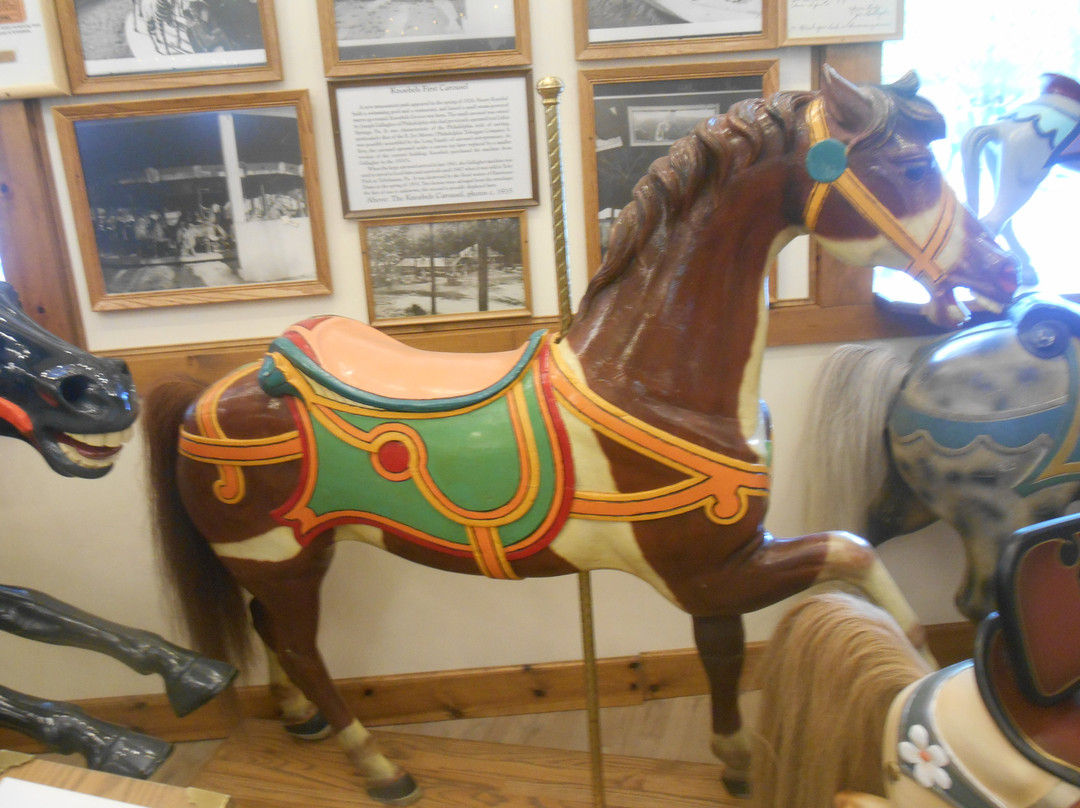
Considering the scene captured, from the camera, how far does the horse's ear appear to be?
1.04m

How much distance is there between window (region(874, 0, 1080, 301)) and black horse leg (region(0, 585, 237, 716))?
166 cm

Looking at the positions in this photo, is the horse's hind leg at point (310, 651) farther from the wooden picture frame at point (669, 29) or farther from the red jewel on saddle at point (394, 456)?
the wooden picture frame at point (669, 29)

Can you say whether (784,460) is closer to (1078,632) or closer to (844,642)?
(844,642)

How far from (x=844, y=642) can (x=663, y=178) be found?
69cm

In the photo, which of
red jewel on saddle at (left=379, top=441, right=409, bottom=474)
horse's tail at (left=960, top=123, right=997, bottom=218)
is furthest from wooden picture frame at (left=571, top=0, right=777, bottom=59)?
red jewel on saddle at (left=379, top=441, right=409, bottom=474)

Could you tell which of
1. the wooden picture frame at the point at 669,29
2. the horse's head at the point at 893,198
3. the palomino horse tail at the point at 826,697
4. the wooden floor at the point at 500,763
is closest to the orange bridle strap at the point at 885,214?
the horse's head at the point at 893,198

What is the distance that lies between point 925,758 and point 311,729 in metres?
1.43

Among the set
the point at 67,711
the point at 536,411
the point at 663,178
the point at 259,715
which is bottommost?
the point at 259,715

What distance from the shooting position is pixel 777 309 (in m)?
1.74

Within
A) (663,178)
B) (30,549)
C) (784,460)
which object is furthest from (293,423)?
(784,460)

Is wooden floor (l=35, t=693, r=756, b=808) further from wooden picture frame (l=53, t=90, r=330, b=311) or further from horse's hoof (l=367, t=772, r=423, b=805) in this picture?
wooden picture frame (l=53, t=90, r=330, b=311)

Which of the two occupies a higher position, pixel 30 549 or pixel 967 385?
pixel 967 385

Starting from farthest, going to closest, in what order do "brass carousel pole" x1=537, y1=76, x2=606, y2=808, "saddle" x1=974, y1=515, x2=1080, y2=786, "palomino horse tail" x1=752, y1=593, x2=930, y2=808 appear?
"brass carousel pole" x1=537, y1=76, x2=606, y2=808
"palomino horse tail" x1=752, y1=593, x2=930, y2=808
"saddle" x1=974, y1=515, x2=1080, y2=786

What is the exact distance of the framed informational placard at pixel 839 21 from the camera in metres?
1.58
